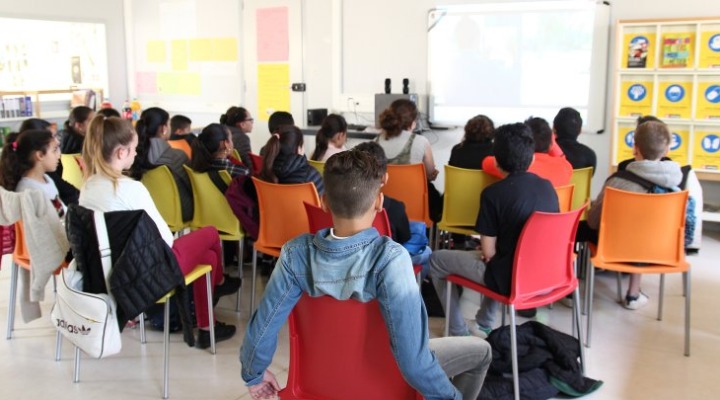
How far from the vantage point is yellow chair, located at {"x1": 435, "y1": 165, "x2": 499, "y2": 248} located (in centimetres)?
355

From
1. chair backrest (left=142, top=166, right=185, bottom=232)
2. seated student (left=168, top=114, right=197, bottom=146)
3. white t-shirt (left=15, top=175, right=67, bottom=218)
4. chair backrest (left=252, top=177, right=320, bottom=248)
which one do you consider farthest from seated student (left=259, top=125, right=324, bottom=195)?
seated student (left=168, top=114, right=197, bottom=146)

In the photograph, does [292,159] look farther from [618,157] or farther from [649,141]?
[618,157]

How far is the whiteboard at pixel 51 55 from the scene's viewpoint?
7.35 metres

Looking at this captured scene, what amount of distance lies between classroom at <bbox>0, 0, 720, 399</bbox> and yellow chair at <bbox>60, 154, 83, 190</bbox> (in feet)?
2.48

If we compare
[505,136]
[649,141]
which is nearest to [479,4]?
[649,141]

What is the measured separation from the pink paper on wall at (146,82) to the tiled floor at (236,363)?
520 cm

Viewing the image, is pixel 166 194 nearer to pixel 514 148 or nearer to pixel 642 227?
pixel 514 148

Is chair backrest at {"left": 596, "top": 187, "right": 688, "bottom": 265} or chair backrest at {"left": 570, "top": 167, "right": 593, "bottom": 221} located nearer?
chair backrest at {"left": 596, "top": 187, "right": 688, "bottom": 265}

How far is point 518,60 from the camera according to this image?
20.4ft

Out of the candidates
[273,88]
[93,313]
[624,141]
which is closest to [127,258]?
[93,313]

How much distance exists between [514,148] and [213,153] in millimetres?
1795

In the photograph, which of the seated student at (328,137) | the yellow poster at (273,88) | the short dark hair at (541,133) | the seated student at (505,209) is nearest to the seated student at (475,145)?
the short dark hair at (541,133)

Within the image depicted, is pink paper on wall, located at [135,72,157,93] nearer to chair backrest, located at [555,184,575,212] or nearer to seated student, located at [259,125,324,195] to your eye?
seated student, located at [259,125,324,195]

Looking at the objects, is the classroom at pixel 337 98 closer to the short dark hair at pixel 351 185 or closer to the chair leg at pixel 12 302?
the chair leg at pixel 12 302
